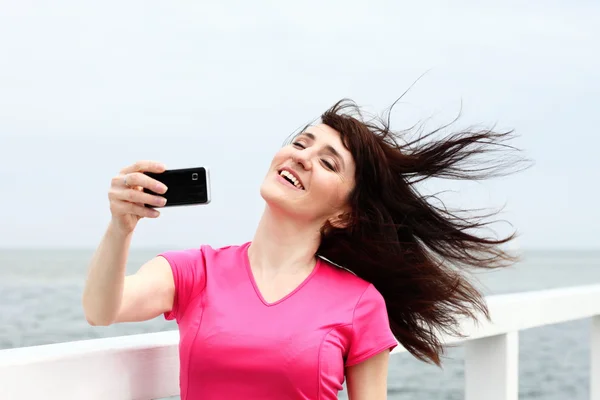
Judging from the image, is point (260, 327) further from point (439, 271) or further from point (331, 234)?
point (439, 271)

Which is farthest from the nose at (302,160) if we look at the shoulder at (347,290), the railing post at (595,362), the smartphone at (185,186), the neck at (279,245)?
the railing post at (595,362)

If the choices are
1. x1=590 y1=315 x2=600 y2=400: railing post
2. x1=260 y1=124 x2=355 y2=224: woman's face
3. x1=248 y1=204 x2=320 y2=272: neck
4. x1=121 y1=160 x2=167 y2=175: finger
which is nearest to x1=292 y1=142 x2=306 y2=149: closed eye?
x1=260 y1=124 x2=355 y2=224: woman's face

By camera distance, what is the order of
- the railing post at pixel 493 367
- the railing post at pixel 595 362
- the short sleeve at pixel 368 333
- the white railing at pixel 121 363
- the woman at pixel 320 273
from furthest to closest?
the railing post at pixel 595 362, the railing post at pixel 493 367, the short sleeve at pixel 368 333, the woman at pixel 320 273, the white railing at pixel 121 363

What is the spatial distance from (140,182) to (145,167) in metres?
0.04

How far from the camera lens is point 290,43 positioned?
40.1 meters

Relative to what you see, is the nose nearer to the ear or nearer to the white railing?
the ear

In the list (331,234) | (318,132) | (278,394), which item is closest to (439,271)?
(331,234)

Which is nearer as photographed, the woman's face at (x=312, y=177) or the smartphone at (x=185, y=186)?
the smartphone at (x=185, y=186)

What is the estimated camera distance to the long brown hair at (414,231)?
1817 mm

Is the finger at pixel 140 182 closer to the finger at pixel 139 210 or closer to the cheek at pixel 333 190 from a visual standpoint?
the finger at pixel 139 210

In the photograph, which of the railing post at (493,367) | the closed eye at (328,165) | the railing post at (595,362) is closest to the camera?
the closed eye at (328,165)

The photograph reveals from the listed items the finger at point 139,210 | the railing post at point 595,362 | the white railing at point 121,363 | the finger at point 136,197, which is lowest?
the railing post at point 595,362

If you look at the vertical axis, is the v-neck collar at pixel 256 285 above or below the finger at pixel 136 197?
below

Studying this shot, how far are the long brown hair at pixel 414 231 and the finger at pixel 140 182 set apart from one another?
491 millimetres
